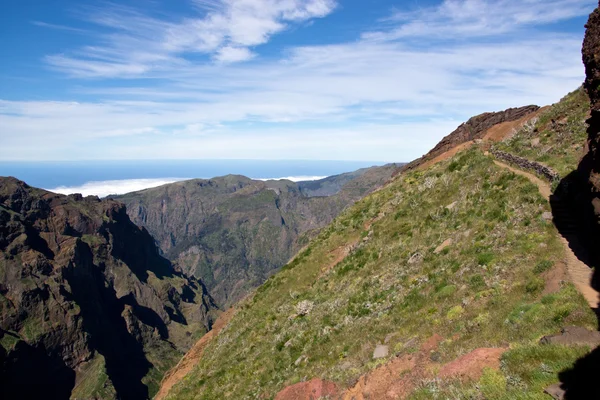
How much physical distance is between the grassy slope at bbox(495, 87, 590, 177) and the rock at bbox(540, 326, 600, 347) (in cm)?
1526

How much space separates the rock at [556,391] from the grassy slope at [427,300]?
0.32 m

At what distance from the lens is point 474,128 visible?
208 feet

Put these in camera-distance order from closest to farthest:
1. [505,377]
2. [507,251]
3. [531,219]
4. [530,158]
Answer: [505,377], [507,251], [531,219], [530,158]

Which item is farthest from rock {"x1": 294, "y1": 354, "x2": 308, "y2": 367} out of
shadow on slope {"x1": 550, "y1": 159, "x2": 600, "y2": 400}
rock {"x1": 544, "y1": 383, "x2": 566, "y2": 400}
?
shadow on slope {"x1": 550, "y1": 159, "x2": 600, "y2": 400}

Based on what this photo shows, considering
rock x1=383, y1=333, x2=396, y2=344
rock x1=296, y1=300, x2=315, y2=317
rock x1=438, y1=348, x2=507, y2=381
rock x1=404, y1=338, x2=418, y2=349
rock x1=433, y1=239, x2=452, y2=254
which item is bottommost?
rock x1=296, y1=300, x2=315, y2=317

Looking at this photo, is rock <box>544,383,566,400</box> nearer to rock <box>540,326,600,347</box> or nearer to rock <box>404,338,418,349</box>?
rock <box>540,326,600,347</box>

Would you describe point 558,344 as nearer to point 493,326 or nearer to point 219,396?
point 493,326

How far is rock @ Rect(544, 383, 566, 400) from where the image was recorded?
9.33 metres

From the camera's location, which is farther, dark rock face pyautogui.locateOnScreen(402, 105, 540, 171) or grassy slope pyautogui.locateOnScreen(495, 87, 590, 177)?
dark rock face pyautogui.locateOnScreen(402, 105, 540, 171)

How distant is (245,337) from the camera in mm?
32031

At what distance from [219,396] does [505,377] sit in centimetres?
1893

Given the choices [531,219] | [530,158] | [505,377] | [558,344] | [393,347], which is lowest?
[393,347]

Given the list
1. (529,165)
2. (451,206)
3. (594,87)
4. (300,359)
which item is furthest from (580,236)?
(300,359)

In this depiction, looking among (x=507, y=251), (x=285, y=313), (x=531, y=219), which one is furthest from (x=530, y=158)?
(x=285, y=313)
